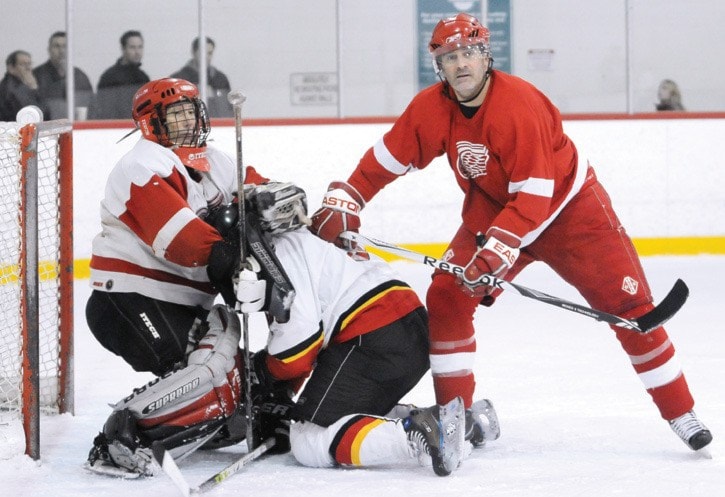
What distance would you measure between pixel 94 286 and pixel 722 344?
A: 219cm

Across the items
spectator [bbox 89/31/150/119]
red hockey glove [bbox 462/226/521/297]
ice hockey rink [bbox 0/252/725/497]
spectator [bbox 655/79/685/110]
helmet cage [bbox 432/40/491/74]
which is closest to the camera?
ice hockey rink [bbox 0/252/725/497]

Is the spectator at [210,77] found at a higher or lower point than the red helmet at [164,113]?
higher

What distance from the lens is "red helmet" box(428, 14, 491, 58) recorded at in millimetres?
2670

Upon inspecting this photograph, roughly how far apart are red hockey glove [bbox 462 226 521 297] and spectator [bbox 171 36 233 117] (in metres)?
3.45

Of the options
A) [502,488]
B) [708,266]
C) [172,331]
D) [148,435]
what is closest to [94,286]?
[172,331]

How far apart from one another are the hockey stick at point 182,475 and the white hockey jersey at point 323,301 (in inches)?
7.9

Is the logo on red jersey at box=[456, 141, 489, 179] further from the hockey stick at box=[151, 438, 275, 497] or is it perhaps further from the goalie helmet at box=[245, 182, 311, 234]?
the hockey stick at box=[151, 438, 275, 497]

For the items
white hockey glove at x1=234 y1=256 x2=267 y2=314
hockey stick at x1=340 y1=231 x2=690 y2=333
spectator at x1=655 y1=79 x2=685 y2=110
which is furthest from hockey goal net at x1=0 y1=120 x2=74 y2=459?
spectator at x1=655 y1=79 x2=685 y2=110

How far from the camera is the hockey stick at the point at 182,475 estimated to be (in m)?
2.33

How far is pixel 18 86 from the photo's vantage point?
5.59 meters

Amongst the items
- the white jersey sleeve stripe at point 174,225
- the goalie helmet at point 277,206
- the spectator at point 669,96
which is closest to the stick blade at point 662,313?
the goalie helmet at point 277,206

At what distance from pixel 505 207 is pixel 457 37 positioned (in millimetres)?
393

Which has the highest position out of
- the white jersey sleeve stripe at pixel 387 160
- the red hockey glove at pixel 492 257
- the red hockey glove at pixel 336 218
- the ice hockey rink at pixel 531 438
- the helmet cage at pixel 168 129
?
the helmet cage at pixel 168 129

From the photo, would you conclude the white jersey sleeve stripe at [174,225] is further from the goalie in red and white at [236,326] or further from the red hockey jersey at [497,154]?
the red hockey jersey at [497,154]
